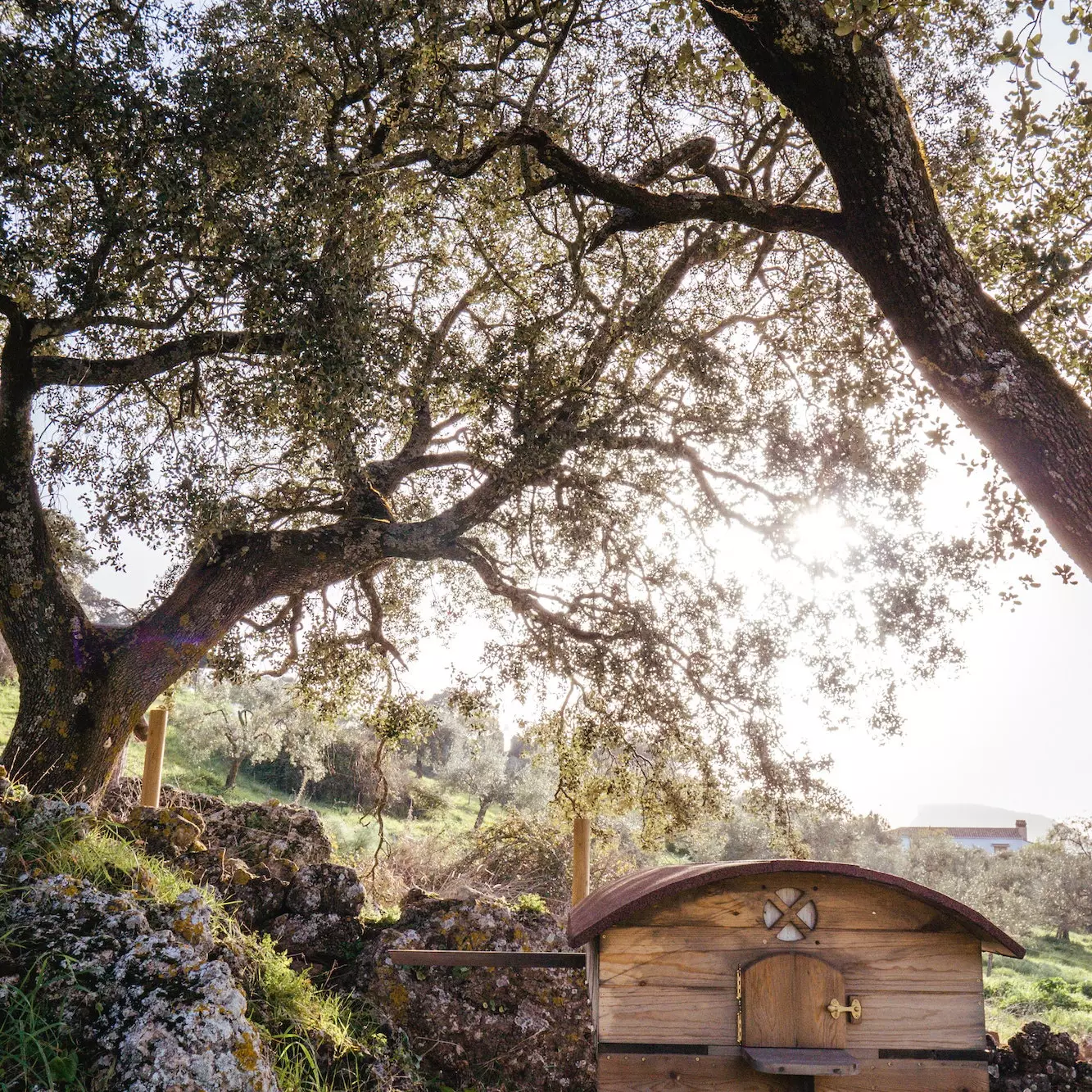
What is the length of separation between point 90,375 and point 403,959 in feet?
24.4

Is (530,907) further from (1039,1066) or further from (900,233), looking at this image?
(900,233)

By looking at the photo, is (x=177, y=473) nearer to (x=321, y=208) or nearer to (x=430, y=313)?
(x=321, y=208)

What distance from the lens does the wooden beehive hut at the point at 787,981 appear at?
5.20 metres

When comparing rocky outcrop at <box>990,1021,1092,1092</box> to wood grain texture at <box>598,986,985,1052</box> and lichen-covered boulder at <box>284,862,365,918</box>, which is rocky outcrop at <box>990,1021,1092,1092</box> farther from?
lichen-covered boulder at <box>284,862,365,918</box>

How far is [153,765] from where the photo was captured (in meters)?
11.5

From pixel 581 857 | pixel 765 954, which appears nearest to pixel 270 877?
pixel 581 857

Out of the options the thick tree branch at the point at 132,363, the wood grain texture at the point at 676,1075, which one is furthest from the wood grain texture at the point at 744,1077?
the thick tree branch at the point at 132,363

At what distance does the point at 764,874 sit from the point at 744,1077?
4.17ft

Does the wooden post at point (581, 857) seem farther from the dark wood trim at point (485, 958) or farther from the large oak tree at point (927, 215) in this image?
the large oak tree at point (927, 215)

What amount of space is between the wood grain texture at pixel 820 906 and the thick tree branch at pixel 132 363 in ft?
23.2

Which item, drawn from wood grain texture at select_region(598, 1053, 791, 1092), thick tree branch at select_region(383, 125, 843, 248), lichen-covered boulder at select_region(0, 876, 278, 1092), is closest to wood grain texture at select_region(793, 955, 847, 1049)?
wood grain texture at select_region(598, 1053, 791, 1092)

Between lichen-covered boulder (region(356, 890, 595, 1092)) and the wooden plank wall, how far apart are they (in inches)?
93.1

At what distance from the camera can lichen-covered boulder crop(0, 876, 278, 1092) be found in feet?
11.8

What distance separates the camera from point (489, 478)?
33.3ft
